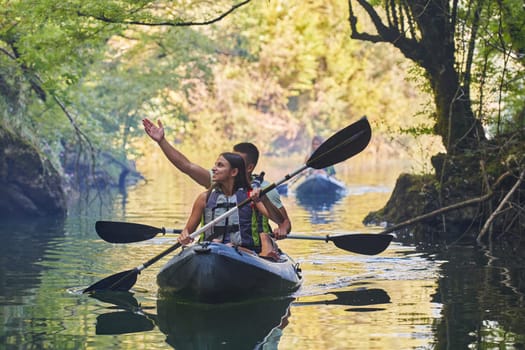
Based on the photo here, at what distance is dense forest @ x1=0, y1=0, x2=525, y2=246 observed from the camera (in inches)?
544

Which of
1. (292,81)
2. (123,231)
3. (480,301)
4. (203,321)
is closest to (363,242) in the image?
(480,301)

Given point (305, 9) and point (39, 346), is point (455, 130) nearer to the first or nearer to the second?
point (39, 346)

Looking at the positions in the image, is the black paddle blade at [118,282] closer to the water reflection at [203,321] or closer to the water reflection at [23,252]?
the water reflection at [203,321]

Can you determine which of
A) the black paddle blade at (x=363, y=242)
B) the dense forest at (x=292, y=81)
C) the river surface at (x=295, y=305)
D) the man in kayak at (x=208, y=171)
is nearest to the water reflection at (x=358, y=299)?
the river surface at (x=295, y=305)

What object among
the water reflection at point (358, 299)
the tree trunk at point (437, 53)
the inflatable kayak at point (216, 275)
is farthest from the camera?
the tree trunk at point (437, 53)

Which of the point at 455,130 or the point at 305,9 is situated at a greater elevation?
the point at 305,9

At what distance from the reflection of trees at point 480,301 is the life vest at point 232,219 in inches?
69.0

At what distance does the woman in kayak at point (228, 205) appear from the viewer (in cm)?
927

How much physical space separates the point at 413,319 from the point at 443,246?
17.9 feet

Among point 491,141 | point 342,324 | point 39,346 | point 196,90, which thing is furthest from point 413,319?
point 196,90

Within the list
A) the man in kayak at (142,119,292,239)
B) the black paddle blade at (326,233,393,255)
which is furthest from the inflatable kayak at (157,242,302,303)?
the black paddle blade at (326,233,393,255)

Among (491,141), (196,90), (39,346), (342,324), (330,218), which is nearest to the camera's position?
(39,346)

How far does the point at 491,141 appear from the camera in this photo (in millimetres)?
14234

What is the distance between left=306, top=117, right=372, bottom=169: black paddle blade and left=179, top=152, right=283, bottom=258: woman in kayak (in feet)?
3.10
